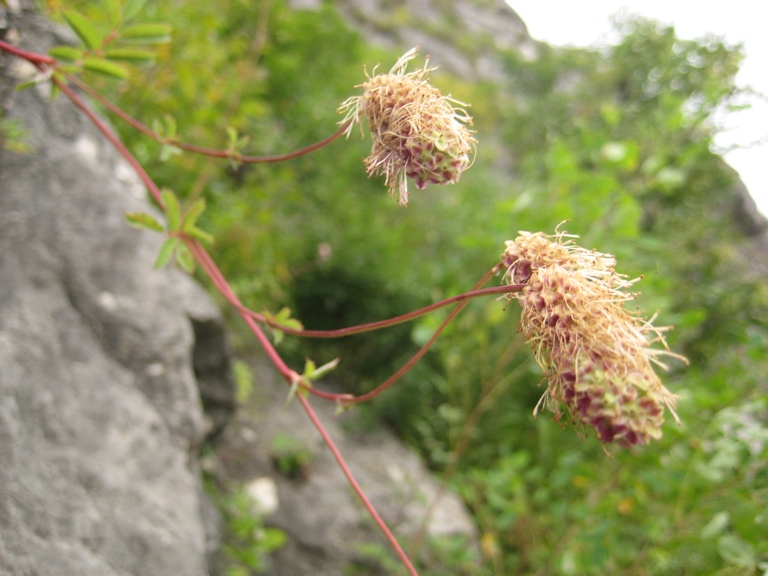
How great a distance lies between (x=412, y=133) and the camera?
2.12ft

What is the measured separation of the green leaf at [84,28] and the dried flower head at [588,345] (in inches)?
34.1

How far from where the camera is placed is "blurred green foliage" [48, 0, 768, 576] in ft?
4.70

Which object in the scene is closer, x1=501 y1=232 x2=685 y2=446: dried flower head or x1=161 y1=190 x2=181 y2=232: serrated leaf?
x1=501 y1=232 x2=685 y2=446: dried flower head

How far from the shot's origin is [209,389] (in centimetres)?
179

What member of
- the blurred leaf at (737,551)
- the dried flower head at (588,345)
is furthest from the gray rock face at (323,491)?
the dried flower head at (588,345)

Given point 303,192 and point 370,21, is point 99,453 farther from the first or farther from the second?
point 370,21

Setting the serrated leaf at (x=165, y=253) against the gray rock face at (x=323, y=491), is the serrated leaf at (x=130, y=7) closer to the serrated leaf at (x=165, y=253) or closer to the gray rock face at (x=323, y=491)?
the serrated leaf at (x=165, y=253)

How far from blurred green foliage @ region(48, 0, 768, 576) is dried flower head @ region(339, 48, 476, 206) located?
424 millimetres

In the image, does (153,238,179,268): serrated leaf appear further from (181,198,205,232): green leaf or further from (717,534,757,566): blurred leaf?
(717,534,757,566): blurred leaf

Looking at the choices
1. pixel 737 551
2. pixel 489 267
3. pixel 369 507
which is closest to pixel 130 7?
pixel 369 507

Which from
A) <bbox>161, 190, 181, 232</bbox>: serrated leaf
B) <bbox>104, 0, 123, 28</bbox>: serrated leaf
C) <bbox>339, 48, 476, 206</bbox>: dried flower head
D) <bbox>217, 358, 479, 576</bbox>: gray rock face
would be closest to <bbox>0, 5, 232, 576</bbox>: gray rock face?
<bbox>104, 0, 123, 28</bbox>: serrated leaf

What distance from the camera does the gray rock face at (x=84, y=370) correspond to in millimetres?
904

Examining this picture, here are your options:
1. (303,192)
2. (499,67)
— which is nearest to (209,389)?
(303,192)

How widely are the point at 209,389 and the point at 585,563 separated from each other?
4.56 ft
